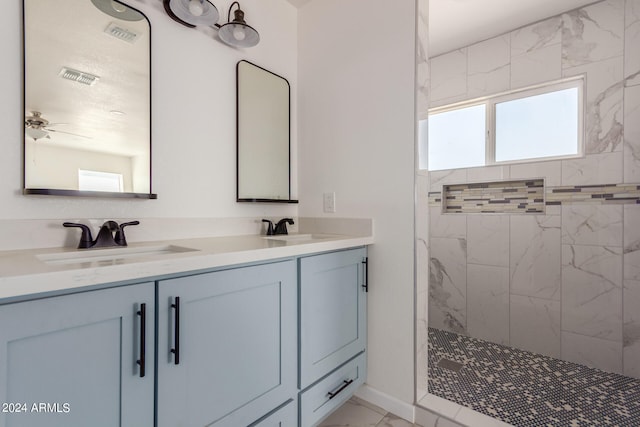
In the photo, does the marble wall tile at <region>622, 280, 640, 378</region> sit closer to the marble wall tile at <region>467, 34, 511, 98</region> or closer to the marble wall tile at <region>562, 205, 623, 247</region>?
the marble wall tile at <region>562, 205, 623, 247</region>

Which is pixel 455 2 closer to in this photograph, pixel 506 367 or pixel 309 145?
pixel 309 145

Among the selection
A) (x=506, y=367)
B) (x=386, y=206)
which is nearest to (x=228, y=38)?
(x=386, y=206)

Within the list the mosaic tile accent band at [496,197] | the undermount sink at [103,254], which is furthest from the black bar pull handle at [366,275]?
the mosaic tile accent band at [496,197]

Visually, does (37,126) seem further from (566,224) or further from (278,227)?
(566,224)

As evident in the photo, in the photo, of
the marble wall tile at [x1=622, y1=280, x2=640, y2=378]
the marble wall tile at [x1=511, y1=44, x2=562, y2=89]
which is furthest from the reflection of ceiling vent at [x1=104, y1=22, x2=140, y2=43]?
the marble wall tile at [x1=622, y1=280, x2=640, y2=378]

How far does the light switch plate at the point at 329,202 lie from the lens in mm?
1905

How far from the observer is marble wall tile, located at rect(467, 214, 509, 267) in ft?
8.12

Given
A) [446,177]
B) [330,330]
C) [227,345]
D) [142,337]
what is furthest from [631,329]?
[142,337]

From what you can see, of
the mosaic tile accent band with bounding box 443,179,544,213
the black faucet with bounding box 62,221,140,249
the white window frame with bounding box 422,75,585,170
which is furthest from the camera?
the mosaic tile accent band with bounding box 443,179,544,213

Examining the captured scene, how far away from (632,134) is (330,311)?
2205 millimetres

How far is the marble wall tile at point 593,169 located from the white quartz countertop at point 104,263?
6.33ft

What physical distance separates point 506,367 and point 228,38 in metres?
2.65

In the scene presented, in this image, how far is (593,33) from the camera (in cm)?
209

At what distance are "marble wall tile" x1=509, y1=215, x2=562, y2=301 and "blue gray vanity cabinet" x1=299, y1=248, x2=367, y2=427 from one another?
1444mm
